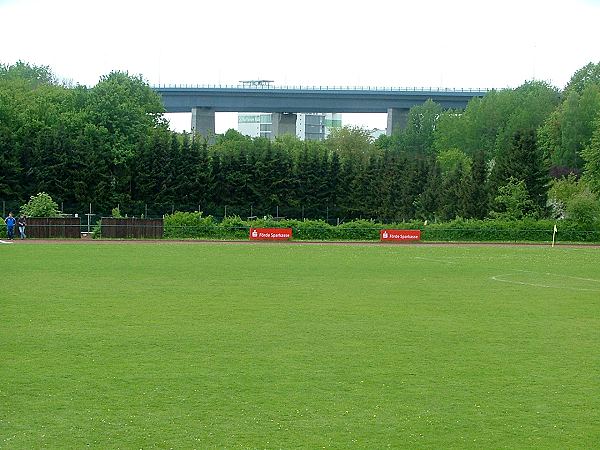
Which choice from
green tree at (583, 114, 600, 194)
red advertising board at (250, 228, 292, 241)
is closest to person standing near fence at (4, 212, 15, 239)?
red advertising board at (250, 228, 292, 241)

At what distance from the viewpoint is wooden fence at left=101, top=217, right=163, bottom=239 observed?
61.7 metres

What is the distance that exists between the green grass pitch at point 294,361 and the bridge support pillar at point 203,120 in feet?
252

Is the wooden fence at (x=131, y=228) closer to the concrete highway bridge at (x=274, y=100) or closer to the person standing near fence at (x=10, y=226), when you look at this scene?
the person standing near fence at (x=10, y=226)

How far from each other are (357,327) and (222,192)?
212ft

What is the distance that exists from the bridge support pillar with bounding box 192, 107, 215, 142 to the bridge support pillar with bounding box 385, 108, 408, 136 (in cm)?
2165

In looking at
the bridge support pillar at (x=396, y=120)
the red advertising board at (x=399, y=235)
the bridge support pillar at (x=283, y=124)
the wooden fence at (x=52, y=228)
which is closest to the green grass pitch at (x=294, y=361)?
the wooden fence at (x=52, y=228)

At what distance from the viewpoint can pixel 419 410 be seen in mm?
13836

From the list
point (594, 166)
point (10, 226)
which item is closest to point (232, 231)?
point (10, 226)

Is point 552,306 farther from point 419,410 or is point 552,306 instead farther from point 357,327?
point 419,410

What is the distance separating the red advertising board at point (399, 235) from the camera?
214ft

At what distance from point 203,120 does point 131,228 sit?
50.5 meters

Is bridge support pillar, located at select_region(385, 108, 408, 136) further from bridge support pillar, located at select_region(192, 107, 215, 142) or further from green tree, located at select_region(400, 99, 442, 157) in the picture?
bridge support pillar, located at select_region(192, 107, 215, 142)

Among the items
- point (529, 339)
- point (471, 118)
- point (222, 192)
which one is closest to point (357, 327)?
point (529, 339)

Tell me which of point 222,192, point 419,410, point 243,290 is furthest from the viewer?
point 222,192
